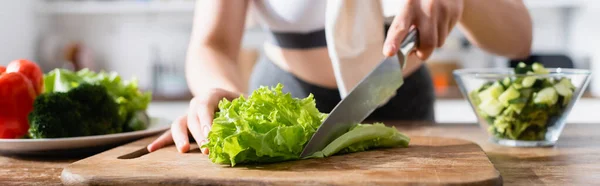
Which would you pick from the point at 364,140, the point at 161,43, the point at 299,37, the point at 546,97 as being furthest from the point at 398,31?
the point at 161,43

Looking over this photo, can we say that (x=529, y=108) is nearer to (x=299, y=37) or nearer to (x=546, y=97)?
(x=546, y=97)

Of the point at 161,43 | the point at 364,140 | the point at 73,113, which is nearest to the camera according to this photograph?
the point at 364,140

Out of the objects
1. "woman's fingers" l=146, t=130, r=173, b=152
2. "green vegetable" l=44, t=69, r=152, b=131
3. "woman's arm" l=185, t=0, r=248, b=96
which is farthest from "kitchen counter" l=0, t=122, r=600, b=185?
"woman's arm" l=185, t=0, r=248, b=96

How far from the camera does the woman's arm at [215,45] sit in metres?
1.26

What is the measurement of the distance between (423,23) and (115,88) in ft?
2.16

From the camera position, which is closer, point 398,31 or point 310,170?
point 310,170

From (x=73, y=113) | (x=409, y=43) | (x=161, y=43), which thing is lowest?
(x=161, y=43)

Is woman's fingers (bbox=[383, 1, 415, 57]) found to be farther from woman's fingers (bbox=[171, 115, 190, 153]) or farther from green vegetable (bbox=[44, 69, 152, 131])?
green vegetable (bbox=[44, 69, 152, 131])

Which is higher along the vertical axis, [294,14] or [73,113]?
[294,14]

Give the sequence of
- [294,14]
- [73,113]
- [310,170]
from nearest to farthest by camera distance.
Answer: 1. [310,170]
2. [73,113]
3. [294,14]

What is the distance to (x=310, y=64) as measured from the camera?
153 cm

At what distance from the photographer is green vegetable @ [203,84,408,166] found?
0.80 metres

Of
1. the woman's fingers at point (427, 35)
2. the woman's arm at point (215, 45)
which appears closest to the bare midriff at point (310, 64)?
the woman's arm at point (215, 45)

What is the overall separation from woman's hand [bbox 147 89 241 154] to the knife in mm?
170
